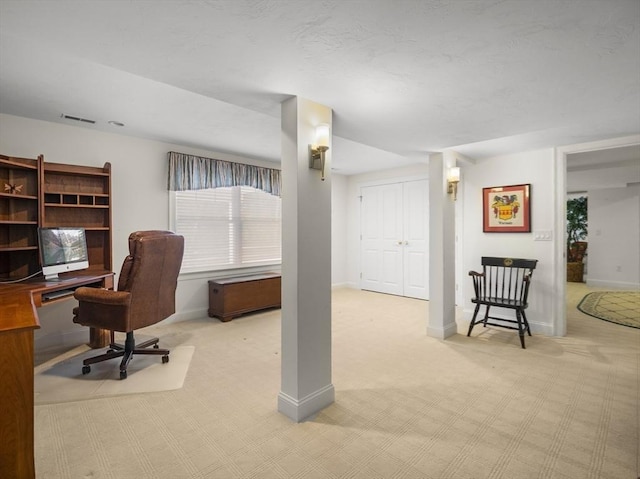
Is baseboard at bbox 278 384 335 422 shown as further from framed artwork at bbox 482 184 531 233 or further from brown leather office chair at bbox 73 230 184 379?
framed artwork at bbox 482 184 531 233

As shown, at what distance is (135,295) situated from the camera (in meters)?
2.67

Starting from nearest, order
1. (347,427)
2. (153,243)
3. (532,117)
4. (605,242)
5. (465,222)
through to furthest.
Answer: (347,427), (532,117), (153,243), (465,222), (605,242)

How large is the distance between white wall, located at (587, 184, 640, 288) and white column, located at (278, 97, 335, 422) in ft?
24.4

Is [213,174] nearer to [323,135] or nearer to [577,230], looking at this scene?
[323,135]

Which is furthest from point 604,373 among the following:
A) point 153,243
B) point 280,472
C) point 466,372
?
point 153,243

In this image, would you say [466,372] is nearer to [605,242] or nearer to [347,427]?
[347,427]

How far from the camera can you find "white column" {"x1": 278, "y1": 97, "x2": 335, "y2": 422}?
208 centimetres

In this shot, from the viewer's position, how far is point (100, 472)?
1631 mm

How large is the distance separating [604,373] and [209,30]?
3.70 metres

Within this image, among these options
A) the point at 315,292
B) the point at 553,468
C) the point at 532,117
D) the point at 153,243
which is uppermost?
the point at 532,117

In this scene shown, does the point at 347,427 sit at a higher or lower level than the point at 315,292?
lower

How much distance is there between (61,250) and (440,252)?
375 cm

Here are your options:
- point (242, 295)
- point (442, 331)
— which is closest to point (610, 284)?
point (442, 331)

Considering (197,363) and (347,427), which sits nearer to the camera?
(347,427)
